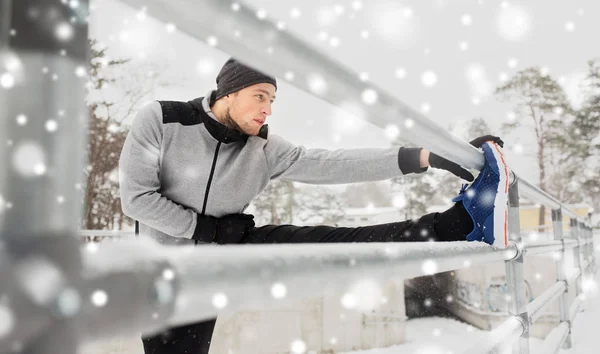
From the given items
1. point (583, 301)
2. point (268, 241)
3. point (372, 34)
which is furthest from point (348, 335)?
point (372, 34)

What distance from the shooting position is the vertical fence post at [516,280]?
5.00ft

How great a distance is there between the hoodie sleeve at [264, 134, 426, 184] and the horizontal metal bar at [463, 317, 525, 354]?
2.14ft

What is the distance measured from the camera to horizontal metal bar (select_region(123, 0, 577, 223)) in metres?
0.38

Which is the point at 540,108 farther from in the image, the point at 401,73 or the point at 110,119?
the point at 401,73

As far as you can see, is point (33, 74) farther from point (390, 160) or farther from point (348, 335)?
point (348, 335)

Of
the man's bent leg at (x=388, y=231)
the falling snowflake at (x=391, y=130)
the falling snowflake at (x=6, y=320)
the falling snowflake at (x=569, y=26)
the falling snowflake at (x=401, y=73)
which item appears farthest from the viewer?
the falling snowflake at (x=401, y=73)

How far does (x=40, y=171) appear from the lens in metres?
0.26

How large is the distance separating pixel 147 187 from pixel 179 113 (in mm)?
371

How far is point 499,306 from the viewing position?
1905 cm

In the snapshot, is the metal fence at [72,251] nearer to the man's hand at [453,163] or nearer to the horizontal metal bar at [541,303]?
the man's hand at [453,163]

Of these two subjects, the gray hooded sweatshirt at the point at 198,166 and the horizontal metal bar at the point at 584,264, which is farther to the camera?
the horizontal metal bar at the point at 584,264

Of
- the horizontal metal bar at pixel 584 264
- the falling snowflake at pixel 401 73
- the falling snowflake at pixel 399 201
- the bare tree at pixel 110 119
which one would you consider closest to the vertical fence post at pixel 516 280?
the horizontal metal bar at pixel 584 264

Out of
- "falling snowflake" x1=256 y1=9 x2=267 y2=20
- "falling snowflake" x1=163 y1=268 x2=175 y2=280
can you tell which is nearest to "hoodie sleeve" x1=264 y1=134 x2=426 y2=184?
"falling snowflake" x1=256 y1=9 x2=267 y2=20

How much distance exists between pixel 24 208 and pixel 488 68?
62.0 metres
